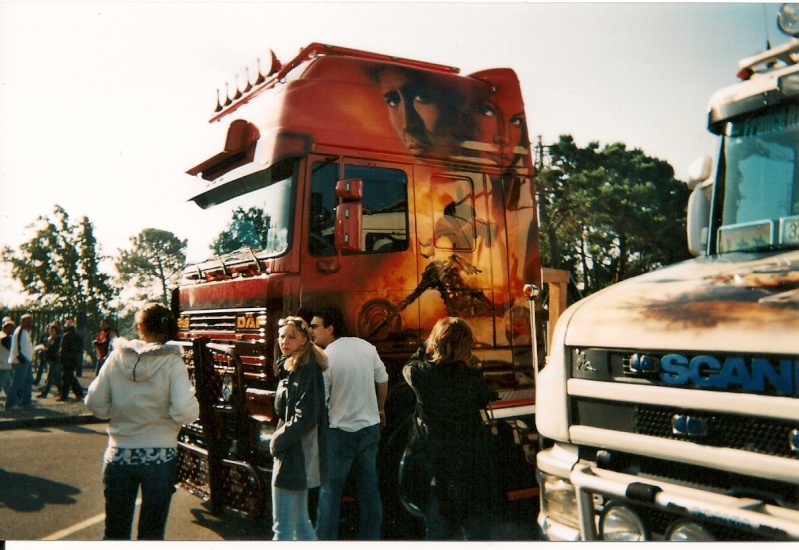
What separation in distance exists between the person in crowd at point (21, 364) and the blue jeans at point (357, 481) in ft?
25.6

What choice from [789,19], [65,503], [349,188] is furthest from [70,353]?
[789,19]

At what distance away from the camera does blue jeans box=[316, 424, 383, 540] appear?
172 inches

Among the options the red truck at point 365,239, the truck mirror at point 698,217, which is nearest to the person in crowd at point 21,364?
the red truck at point 365,239

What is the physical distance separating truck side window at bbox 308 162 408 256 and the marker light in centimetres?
266

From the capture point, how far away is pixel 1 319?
1151 centimetres

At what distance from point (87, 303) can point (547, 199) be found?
7189 mm

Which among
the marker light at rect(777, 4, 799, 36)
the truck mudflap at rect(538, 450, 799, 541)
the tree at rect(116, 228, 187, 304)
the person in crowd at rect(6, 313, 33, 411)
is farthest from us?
the person in crowd at rect(6, 313, 33, 411)

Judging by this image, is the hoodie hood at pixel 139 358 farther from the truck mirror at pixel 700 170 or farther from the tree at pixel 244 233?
the truck mirror at pixel 700 170

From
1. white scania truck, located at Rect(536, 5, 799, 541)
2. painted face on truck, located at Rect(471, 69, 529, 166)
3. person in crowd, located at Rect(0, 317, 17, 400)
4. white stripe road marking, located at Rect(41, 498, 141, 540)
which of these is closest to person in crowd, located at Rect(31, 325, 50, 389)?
person in crowd, located at Rect(0, 317, 17, 400)

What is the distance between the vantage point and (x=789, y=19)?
3803 millimetres

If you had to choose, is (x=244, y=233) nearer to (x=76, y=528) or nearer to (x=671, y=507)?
(x=76, y=528)

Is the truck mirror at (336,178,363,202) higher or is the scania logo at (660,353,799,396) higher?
the truck mirror at (336,178,363,202)

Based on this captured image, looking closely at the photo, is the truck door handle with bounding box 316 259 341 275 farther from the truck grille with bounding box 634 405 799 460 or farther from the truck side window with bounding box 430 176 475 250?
the truck grille with bounding box 634 405 799 460

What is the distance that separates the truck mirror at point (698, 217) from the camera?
402 centimetres
